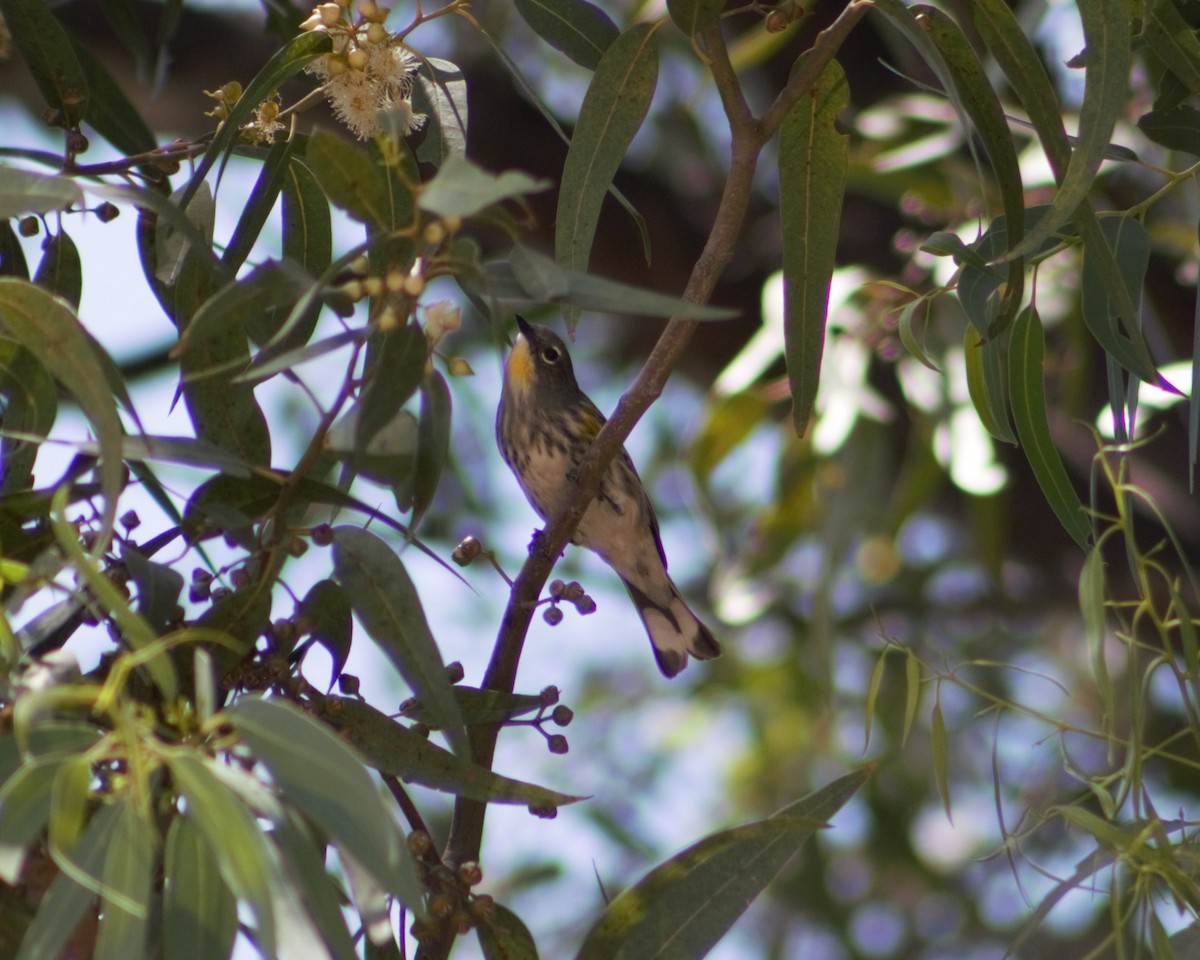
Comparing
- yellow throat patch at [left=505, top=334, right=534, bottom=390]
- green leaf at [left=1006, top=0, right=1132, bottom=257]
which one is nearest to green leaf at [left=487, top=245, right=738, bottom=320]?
green leaf at [left=1006, top=0, right=1132, bottom=257]

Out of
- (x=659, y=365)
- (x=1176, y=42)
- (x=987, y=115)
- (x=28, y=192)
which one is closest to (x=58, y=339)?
(x=28, y=192)

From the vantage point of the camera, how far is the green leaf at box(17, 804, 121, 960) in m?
1.25

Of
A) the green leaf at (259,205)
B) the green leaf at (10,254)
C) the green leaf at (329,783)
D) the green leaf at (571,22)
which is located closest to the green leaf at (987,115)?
the green leaf at (571,22)

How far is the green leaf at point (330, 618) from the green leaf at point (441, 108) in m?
0.65

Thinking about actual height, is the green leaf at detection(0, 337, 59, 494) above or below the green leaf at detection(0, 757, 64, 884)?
above

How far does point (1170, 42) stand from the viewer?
77.2 inches

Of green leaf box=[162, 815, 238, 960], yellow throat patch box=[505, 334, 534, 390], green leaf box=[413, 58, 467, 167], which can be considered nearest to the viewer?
green leaf box=[162, 815, 238, 960]

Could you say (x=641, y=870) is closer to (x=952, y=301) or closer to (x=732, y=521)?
(x=732, y=521)

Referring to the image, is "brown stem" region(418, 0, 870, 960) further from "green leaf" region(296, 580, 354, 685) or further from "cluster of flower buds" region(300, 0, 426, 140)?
"cluster of flower buds" region(300, 0, 426, 140)

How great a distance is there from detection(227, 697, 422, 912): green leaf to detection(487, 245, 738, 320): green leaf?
1.46 ft

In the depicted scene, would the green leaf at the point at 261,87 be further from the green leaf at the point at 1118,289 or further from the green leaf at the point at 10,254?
the green leaf at the point at 1118,289

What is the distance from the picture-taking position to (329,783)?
1.26 metres

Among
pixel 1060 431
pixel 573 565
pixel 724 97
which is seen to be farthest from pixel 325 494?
pixel 573 565

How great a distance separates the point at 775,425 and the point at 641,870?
227 cm
